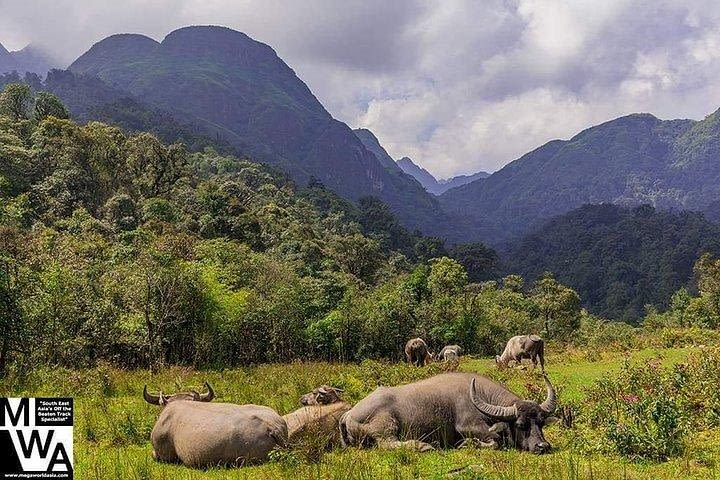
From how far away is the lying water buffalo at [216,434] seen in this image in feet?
24.5

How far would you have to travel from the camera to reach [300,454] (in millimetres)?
7062

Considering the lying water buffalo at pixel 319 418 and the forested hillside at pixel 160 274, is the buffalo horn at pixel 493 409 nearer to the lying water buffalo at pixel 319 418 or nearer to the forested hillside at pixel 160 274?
the lying water buffalo at pixel 319 418

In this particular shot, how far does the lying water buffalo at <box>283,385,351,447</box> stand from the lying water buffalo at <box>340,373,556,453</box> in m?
0.21

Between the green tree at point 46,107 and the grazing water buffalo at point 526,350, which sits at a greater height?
the green tree at point 46,107

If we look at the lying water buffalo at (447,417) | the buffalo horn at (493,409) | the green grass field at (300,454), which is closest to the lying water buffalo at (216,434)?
the green grass field at (300,454)

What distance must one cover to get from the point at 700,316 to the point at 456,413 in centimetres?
5099

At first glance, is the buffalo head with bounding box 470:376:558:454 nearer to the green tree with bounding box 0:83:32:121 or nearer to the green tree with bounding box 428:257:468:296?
the green tree with bounding box 428:257:468:296

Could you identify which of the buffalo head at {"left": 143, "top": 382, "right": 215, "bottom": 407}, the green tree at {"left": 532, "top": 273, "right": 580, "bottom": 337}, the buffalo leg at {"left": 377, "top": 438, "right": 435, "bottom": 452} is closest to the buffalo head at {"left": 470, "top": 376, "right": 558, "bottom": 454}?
the buffalo leg at {"left": 377, "top": 438, "right": 435, "bottom": 452}

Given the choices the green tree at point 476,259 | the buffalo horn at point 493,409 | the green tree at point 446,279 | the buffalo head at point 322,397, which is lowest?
the buffalo horn at point 493,409

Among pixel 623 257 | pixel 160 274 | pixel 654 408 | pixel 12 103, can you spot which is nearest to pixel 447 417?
pixel 654 408

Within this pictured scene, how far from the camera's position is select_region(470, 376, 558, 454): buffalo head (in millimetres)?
8016

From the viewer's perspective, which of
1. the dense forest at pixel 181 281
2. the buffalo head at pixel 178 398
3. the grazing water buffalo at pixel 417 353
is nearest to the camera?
the buffalo head at pixel 178 398

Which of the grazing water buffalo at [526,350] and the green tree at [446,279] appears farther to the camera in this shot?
the green tree at [446,279]

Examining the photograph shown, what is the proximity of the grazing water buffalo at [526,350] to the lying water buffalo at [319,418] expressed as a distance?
11897 millimetres
